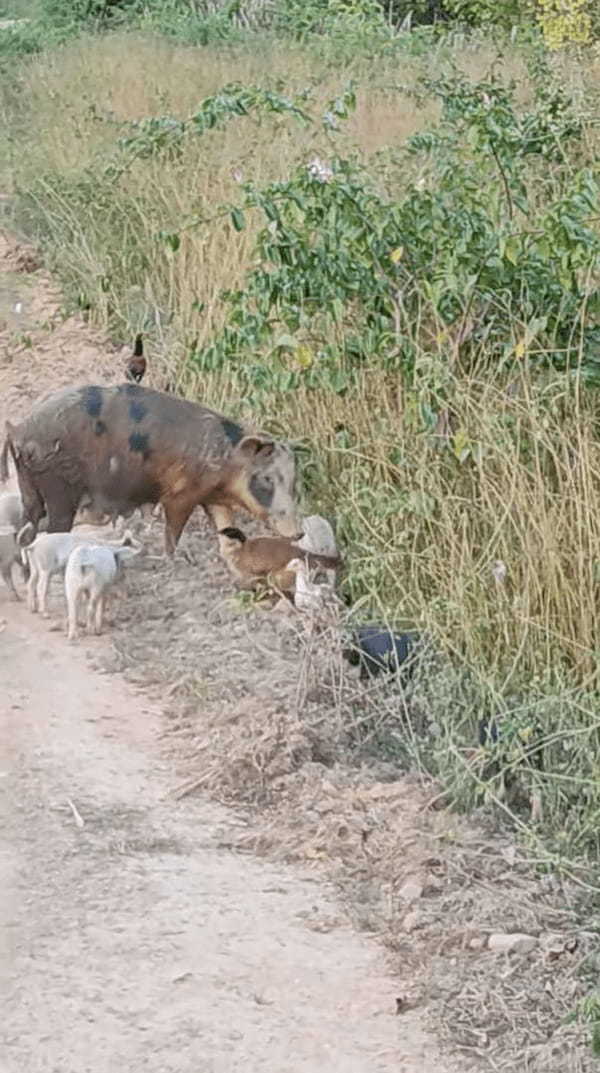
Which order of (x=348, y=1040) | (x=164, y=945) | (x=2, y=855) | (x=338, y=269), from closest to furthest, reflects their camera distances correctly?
(x=348, y=1040) < (x=164, y=945) < (x=2, y=855) < (x=338, y=269)

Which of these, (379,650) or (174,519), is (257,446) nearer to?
(174,519)

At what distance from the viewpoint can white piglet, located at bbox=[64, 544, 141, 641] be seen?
7137 millimetres

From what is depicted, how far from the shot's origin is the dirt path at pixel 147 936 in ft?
14.6

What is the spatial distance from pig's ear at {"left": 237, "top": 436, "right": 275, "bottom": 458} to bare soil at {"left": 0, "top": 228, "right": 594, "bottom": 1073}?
95 cm

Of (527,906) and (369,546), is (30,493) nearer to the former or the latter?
(369,546)

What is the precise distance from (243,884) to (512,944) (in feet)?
2.77

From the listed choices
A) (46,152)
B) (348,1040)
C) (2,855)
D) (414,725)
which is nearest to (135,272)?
(46,152)

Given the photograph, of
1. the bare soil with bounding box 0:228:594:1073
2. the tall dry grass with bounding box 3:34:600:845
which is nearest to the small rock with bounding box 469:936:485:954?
the bare soil with bounding box 0:228:594:1073

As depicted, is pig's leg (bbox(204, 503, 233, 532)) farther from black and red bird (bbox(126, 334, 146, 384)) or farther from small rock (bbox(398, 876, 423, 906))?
small rock (bbox(398, 876, 423, 906))

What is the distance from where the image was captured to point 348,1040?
4.50 meters

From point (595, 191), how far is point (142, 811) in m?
2.78

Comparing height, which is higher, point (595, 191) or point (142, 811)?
point (595, 191)

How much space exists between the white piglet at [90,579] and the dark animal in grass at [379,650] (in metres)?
1.14

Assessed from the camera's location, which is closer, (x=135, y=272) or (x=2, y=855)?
(x=2, y=855)
